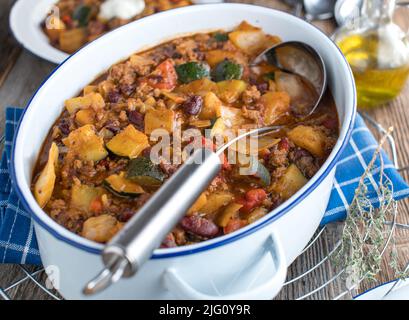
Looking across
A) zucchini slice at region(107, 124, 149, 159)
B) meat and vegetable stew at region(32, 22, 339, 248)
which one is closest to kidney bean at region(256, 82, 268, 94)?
meat and vegetable stew at region(32, 22, 339, 248)

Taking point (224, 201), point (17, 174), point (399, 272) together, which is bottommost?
point (399, 272)

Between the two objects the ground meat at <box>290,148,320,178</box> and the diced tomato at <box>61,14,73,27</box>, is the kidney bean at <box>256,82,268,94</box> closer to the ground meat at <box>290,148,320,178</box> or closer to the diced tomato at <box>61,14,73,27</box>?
the ground meat at <box>290,148,320,178</box>

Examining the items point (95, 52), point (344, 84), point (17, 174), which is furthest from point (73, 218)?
point (344, 84)

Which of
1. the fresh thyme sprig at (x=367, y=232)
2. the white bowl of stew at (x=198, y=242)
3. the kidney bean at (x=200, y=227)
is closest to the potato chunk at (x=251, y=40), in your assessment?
the white bowl of stew at (x=198, y=242)

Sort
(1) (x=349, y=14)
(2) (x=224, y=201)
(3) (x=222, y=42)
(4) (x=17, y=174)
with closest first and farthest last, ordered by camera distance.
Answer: (4) (x=17, y=174)
(2) (x=224, y=201)
(3) (x=222, y=42)
(1) (x=349, y=14)

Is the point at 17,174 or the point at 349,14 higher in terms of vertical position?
the point at 17,174

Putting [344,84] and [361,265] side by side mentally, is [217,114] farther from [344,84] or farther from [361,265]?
[361,265]

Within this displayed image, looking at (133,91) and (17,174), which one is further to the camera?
(133,91)

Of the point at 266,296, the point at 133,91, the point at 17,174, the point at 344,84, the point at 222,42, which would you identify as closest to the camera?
the point at 266,296
